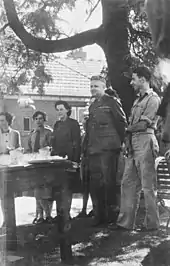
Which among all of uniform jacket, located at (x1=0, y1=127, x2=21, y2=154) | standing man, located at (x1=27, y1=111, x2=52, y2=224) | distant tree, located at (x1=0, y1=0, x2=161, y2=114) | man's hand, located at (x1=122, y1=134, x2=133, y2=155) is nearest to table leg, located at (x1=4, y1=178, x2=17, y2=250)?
standing man, located at (x1=27, y1=111, x2=52, y2=224)

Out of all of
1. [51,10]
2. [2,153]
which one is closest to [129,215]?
[2,153]

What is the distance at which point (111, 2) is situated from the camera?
291 cm

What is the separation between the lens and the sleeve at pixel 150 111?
2.80 metres

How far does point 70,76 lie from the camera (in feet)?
10.0

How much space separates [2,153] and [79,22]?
1.01 metres

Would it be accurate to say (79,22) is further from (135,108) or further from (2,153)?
(2,153)

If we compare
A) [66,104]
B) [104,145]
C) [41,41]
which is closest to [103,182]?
[104,145]

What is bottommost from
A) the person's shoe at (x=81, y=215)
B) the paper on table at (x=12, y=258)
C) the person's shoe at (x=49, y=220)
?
the paper on table at (x=12, y=258)

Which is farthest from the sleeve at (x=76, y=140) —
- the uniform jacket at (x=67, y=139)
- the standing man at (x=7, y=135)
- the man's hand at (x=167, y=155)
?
the man's hand at (x=167, y=155)

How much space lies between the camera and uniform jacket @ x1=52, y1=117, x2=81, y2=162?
9.91 ft

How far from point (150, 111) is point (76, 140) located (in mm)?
541

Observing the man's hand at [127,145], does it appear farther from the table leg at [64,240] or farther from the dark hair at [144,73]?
the table leg at [64,240]

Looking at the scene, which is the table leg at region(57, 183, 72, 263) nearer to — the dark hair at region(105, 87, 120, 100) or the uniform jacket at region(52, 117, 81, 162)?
the uniform jacket at region(52, 117, 81, 162)

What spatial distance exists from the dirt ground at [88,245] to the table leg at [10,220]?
4 centimetres
